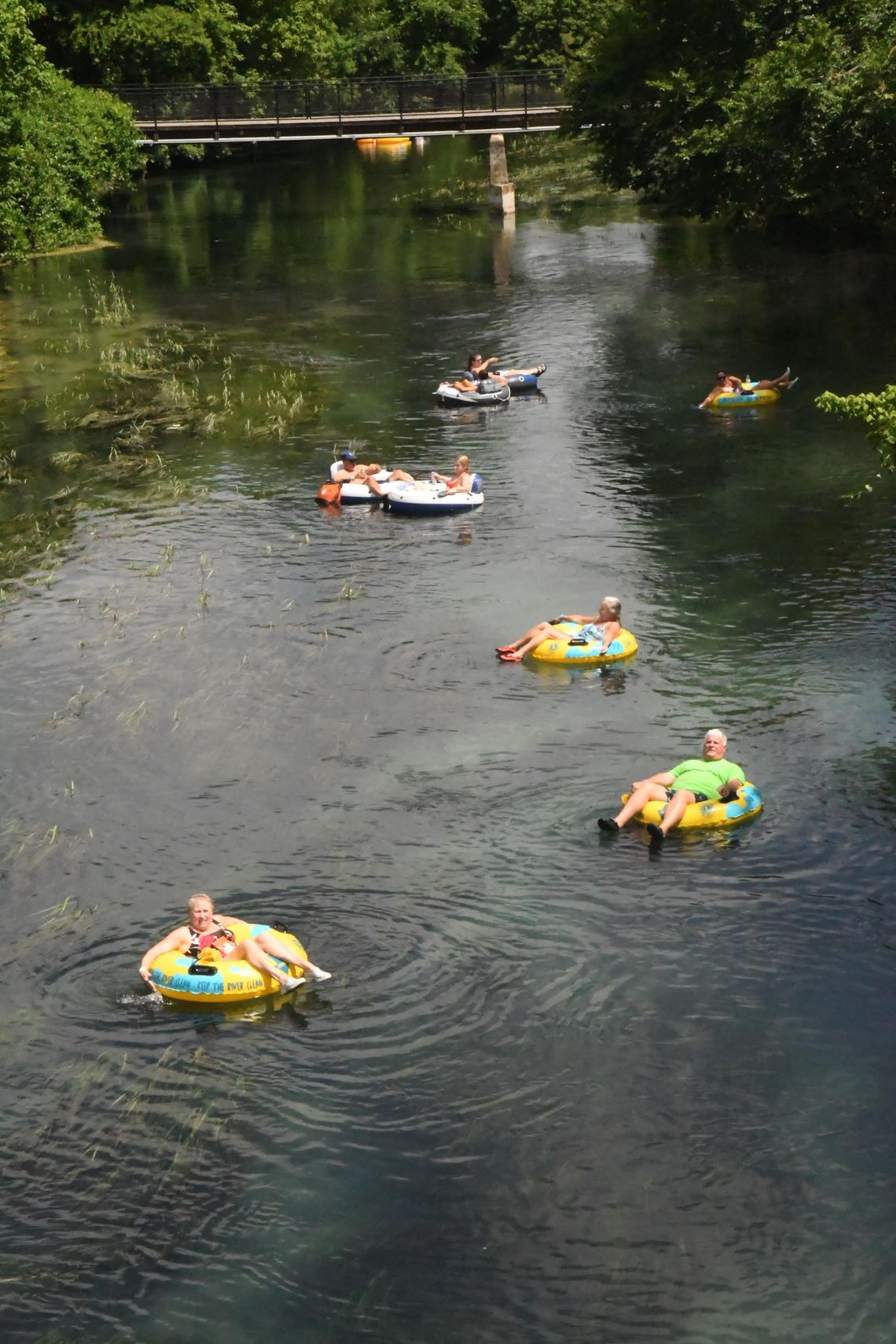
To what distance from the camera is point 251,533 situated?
31.8m

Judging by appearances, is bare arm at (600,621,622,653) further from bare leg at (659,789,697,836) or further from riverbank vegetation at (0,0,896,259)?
riverbank vegetation at (0,0,896,259)

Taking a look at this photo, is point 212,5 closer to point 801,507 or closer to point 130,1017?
point 801,507

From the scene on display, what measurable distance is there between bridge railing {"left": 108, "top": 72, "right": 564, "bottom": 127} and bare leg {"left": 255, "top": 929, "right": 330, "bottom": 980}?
6168 cm

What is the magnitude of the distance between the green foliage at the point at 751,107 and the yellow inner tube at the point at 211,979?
1444 inches

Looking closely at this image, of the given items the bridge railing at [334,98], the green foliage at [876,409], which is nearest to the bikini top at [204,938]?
the green foliage at [876,409]

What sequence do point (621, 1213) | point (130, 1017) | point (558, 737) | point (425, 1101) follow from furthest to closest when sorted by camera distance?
point (558, 737)
point (130, 1017)
point (425, 1101)
point (621, 1213)

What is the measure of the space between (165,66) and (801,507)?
56285 mm

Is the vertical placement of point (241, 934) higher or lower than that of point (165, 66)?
lower

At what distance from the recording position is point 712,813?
19984 mm

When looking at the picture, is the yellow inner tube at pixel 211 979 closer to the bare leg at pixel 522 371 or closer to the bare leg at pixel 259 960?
the bare leg at pixel 259 960

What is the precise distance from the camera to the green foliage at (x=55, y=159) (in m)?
59.4

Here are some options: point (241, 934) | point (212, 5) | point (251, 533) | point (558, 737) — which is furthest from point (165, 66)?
point (241, 934)

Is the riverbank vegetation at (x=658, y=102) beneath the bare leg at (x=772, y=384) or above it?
above

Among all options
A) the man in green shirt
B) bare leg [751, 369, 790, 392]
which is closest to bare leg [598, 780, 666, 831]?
the man in green shirt
